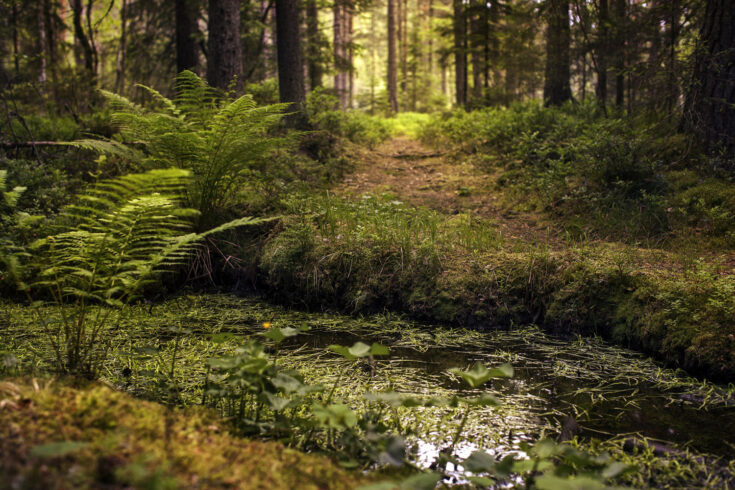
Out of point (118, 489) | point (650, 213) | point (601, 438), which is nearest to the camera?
point (118, 489)

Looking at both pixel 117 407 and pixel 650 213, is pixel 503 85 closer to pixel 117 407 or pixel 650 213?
pixel 650 213

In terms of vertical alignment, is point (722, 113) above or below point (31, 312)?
above

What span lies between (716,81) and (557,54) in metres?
4.77

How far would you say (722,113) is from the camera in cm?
513

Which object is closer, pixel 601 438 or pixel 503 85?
pixel 601 438

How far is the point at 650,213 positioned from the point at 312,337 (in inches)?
156

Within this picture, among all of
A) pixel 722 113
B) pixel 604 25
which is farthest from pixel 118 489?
pixel 604 25

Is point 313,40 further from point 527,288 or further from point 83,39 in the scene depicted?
point 527,288

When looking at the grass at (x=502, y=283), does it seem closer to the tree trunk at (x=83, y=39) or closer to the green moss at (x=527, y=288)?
the green moss at (x=527, y=288)

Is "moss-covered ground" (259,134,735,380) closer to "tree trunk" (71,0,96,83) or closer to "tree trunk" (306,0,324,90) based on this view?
"tree trunk" (71,0,96,83)

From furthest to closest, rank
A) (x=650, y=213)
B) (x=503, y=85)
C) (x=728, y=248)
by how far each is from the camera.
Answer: (x=503, y=85) < (x=650, y=213) < (x=728, y=248)

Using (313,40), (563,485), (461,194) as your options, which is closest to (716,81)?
(461,194)

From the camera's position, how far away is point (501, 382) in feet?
8.20

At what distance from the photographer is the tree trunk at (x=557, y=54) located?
28.1 ft
